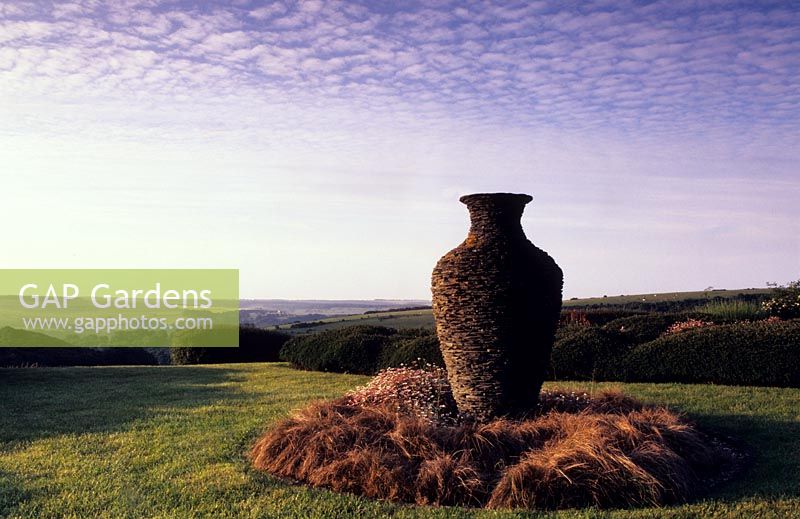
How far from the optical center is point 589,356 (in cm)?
1412

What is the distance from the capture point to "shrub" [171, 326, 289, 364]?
73.2ft

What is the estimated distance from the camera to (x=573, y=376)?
1440cm

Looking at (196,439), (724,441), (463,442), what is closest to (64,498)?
(196,439)

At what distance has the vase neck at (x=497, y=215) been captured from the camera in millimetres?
8312

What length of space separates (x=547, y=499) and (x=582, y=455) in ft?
2.02

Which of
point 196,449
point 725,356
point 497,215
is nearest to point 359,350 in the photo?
point 725,356

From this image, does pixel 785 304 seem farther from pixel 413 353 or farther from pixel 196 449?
pixel 196 449

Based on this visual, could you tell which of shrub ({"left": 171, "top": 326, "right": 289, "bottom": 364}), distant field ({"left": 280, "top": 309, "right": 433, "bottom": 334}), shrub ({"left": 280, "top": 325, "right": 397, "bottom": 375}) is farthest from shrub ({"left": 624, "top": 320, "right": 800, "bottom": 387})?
distant field ({"left": 280, "top": 309, "right": 433, "bottom": 334})

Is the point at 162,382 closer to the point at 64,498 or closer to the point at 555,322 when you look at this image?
the point at 64,498

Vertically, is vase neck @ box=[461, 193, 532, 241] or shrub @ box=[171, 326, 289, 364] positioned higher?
Answer: vase neck @ box=[461, 193, 532, 241]

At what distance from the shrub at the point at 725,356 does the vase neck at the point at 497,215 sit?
665 centimetres

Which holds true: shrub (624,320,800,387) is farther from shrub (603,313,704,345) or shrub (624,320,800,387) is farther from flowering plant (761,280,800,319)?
flowering plant (761,280,800,319)

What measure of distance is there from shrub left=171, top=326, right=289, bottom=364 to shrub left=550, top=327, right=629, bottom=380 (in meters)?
11.6

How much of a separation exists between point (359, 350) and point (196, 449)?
9138mm
